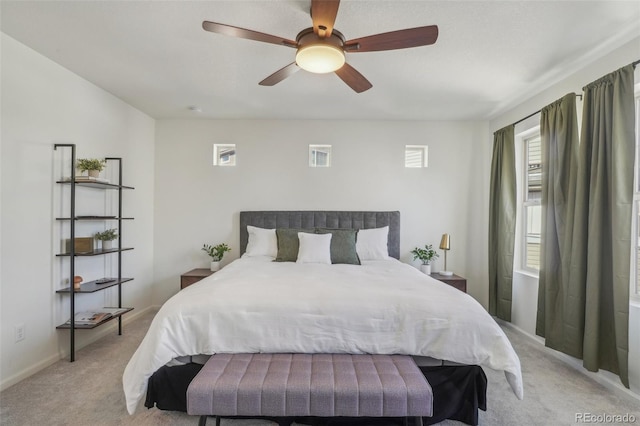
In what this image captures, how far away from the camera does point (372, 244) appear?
3775 mm

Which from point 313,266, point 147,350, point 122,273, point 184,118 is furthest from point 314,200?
point 147,350

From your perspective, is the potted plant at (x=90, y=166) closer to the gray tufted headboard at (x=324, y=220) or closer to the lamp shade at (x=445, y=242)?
the gray tufted headboard at (x=324, y=220)

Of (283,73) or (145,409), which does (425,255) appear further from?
(145,409)

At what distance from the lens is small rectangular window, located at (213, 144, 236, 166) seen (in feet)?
14.2

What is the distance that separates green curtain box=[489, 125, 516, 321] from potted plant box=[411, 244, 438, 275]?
0.69 m

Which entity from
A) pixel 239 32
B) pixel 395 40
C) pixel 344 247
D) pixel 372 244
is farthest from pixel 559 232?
pixel 239 32

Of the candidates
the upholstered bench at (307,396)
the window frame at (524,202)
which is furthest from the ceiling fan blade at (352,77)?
the window frame at (524,202)

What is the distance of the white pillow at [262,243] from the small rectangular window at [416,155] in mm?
2063

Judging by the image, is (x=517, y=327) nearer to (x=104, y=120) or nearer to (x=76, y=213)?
(x=76, y=213)

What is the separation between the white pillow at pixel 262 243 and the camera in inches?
149

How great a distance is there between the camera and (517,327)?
3.48 metres

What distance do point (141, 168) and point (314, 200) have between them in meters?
2.27

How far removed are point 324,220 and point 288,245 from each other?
752 millimetres

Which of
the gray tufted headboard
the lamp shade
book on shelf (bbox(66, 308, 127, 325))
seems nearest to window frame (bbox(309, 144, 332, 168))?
the gray tufted headboard
